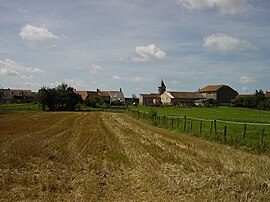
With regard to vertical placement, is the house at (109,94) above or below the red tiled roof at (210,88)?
below

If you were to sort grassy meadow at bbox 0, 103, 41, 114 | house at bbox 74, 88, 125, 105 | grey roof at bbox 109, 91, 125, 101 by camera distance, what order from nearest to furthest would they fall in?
grassy meadow at bbox 0, 103, 41, 114, house at bbox 74, 88, 125, 105, grey roof at bbox 109, 91, 125, 101

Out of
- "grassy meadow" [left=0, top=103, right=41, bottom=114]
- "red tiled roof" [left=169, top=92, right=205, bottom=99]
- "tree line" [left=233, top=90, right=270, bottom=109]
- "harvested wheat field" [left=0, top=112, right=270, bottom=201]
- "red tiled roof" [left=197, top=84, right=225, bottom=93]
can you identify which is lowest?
"harvested wheat field" [left=0, top=112, right=270, bottom=201]

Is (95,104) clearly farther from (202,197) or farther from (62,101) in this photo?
(202,197)

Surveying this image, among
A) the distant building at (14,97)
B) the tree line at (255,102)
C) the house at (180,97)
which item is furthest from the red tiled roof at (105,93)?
the tree line at (255,102)

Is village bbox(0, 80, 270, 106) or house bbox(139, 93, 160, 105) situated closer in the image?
village bbox(0, 80, 270, 106)

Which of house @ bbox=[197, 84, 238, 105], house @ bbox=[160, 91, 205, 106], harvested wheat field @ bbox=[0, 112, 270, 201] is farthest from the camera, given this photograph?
house @ bbox=[197, 84, 238, 105]

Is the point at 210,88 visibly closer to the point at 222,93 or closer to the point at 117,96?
the point at 222,93

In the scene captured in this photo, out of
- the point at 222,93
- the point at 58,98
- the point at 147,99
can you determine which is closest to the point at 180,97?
the point at 222,93

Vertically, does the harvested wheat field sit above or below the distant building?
below

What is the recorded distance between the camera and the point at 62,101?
89.4 meters

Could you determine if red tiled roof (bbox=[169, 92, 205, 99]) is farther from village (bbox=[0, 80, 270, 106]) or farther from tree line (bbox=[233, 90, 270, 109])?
tree line (bbox=[233, 90, 270, 109])

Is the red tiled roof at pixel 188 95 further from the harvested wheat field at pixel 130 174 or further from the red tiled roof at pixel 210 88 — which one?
the harvested wheat field at pixel 130 174

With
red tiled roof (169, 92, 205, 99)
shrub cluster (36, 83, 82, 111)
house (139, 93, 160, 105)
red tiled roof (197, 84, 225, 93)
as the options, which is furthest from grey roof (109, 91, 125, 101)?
shrub cluster (36, 83, 82, 111)

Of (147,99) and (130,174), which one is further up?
(147,99)
